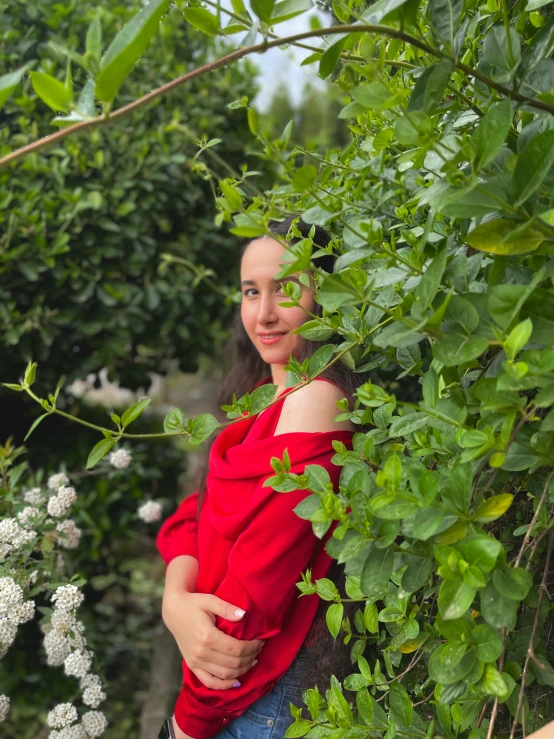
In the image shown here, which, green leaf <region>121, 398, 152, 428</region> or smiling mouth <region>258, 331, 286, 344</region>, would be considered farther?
smiling mouth <region>258, 331, 286, 344</region>

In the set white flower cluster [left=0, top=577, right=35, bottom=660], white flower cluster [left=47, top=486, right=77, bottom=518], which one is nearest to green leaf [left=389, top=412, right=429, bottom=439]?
white flower cluster [left=0, top=577, right=35, bottom=660]

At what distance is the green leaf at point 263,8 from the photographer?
28.5 inches

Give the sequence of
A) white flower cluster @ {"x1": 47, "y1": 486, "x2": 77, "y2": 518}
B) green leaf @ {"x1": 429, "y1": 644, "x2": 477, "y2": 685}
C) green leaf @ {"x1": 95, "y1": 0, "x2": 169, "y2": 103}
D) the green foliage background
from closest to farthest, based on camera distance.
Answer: green leaf @ {"x1": 95, "y1": 0, "x2": 169, "y2": 103} → green leaf @ {"x1": 429, "y1": 644, "x2": 477, "y2": 685} → white flower cluster @ {"x1": 47, "y1": 486, "x2": 77, "y2": 518} → the green foliage background

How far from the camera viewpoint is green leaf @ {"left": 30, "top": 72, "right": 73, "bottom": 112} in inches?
27.9

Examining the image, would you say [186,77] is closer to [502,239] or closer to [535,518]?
[502,239]

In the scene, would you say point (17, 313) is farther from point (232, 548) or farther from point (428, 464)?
point (428, 464)

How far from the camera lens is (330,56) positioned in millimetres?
783

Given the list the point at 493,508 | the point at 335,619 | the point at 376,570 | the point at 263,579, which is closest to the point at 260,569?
the point at 263,579

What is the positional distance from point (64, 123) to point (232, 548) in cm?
88

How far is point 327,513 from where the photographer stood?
2.86ft

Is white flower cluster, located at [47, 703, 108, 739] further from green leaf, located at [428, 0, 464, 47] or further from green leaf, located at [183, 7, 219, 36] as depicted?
green leaf, located at [428, 0, 464, 47]

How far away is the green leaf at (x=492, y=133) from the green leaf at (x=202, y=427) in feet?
1.53

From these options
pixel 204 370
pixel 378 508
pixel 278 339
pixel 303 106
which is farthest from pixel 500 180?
pixel 303 106

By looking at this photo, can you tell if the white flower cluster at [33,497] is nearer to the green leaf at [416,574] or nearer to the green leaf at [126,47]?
the green leaf at [416,574]
